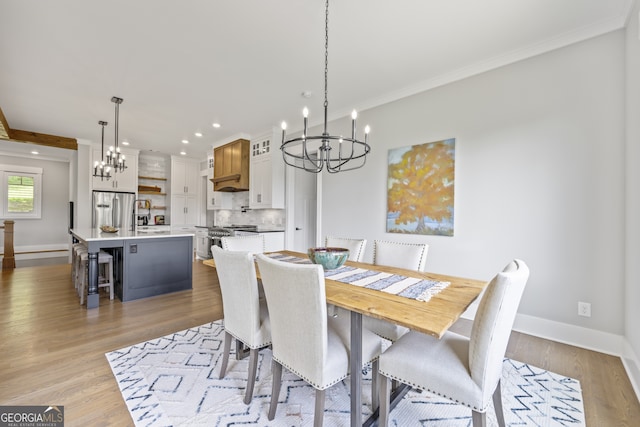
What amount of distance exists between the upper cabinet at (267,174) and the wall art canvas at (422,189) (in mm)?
2204

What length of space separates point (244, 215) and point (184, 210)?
2.19 m

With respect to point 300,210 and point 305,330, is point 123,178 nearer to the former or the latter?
point 300,210

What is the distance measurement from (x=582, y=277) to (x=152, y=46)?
14.2ft

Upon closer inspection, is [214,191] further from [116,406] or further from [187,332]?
[116,406]

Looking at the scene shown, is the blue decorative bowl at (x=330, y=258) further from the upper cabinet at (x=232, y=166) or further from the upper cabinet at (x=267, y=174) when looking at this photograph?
the upper cabinet at (x=232, y=166)

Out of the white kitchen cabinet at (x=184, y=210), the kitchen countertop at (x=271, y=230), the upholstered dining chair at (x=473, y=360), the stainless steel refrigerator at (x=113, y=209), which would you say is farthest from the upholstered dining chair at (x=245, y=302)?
the white kitchen cabinet at (x=184, y=210)

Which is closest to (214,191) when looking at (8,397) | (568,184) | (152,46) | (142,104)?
(142,104)

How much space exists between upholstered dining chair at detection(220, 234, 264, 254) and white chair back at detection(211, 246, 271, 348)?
823mm

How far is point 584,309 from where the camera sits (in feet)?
7.65

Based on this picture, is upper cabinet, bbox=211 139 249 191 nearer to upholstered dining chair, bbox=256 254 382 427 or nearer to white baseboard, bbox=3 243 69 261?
upholstered dining chair, bbox=256 254 382 427

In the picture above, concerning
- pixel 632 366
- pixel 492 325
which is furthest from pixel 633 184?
pixel 492 325

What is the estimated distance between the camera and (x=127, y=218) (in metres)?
6.43

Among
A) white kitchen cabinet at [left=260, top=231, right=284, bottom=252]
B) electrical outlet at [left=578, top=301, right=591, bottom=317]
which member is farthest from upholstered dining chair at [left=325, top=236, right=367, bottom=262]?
white kitchen cabinet at [left=260, top=231, right=284, bottom=252]

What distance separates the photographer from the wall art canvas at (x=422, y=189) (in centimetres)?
307
